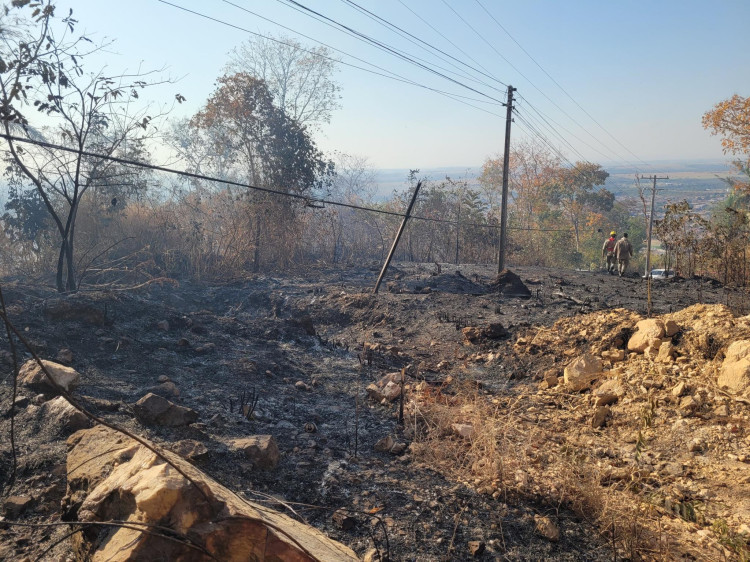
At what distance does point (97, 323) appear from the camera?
751cm

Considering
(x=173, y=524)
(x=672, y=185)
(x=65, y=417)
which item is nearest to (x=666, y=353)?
(x=173, y=524)

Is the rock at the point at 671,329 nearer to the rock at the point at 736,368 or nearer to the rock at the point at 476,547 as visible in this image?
the rock at the point at 736,368

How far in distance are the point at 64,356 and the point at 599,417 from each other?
609 centimetres

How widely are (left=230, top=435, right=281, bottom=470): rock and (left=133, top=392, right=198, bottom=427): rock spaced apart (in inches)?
22.1

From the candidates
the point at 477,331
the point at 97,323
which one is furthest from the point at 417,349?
the point at 97,323

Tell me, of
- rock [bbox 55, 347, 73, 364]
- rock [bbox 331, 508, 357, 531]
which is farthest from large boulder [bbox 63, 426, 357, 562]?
rock [bbox 55, 347, 73, 364]

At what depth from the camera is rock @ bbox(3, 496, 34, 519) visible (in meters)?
3.14

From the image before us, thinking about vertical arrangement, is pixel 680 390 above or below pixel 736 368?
below

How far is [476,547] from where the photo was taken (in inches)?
135

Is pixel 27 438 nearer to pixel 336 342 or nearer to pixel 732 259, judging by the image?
pixel 336 342

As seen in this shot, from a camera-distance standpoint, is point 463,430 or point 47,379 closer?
point 47,379

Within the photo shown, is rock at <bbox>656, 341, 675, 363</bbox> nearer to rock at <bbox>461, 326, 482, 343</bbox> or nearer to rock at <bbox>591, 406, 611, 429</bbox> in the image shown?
rock at <bbox>591, 406, 611, 429</bbox>

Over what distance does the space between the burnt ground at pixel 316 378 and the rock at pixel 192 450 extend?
15cm

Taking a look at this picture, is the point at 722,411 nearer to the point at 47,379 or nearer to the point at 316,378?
the point at 316,378
